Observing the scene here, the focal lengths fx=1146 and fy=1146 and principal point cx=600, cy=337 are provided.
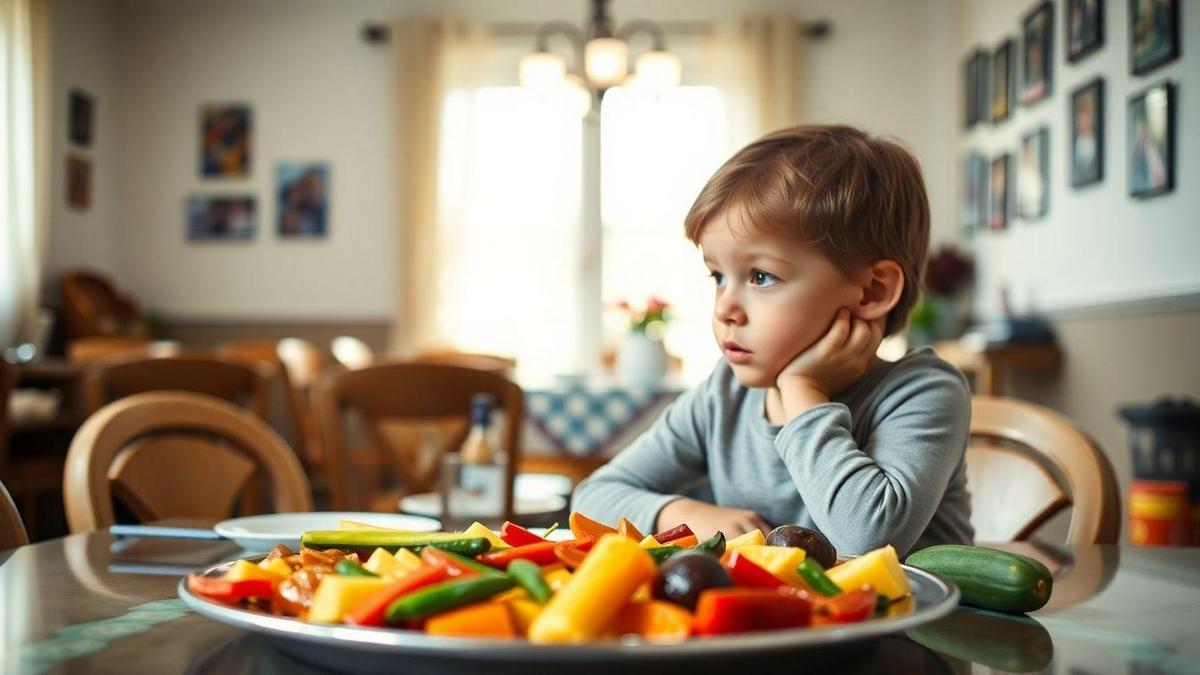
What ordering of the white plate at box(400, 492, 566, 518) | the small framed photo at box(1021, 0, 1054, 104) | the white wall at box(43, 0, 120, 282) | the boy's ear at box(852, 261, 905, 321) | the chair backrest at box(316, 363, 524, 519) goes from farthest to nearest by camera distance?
1. the white wall at box(43, 0, 120, 282)
2. the small framed photo at box(1021, 0, 1054, 104)
3. the chair backrest at box(316, 363, 524, 519)
4. the white plate at box(400, 492, 566, 518)
5. the boy's ear at box(852, 261, 905, 321)

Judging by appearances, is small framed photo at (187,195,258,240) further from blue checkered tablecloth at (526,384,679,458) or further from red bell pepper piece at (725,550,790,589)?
red bell pepper piece at (725,550,790,589)

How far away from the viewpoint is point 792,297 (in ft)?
3.63

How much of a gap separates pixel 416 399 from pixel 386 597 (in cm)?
187

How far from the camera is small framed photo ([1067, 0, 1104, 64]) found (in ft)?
14.5

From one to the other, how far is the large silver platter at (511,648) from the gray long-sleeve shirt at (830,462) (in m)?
0.43

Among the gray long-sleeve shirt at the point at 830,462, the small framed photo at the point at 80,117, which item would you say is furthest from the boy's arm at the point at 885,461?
the small framed photo at the point at 80,117

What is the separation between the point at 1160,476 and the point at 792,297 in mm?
2879

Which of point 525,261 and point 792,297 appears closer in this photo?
point 792,297

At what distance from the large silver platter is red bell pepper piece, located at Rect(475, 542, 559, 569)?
105 mm

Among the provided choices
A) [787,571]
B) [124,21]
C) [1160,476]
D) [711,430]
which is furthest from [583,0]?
[787,571]

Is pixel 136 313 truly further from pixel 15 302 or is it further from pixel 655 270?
pixel 655 270

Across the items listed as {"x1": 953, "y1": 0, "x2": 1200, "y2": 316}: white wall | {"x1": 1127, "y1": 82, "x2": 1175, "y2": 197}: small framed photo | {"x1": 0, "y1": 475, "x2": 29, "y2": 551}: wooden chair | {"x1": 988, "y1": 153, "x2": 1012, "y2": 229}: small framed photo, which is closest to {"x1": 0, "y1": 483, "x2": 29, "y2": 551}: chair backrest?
{"x1": 0, "y1": 475, "x2": 29, "y2": 551}: wooden chair

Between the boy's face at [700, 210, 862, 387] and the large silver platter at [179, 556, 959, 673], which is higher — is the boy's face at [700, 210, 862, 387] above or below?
above

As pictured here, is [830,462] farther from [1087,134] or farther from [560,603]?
[1087,134]
